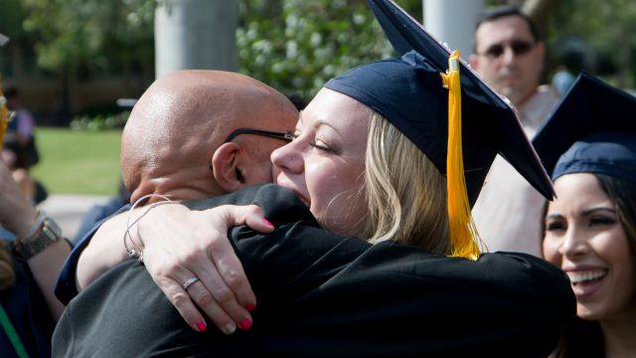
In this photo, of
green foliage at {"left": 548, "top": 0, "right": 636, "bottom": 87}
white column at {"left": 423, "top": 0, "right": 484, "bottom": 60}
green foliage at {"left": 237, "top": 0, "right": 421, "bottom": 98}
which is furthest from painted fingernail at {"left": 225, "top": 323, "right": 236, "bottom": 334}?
green foliage at {"left": 548, "top": 0, "right": 636, "bottom": 87}

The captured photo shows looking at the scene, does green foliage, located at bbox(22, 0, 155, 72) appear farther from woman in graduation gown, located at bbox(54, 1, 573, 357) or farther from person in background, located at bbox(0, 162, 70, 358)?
woman in graduation gown, located at bbox(54, 1, 573, 357)

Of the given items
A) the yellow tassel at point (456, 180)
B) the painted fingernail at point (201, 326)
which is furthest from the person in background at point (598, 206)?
the painted fingernail at point (201, 326)

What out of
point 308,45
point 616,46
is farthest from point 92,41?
point 616,46

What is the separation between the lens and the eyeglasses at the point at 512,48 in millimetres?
4773

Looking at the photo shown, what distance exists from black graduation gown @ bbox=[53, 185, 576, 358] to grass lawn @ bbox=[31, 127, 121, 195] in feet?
58.0

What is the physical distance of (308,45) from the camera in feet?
17.0

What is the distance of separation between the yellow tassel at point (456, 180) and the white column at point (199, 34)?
52.7 inches

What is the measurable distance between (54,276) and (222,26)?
1010 mm

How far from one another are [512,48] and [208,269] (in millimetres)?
3463

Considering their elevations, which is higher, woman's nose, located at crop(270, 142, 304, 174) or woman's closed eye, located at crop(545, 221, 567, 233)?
woman's nose, located at crop(270, 142, 304, 174)

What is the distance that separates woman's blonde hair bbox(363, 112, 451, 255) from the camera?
1.78m

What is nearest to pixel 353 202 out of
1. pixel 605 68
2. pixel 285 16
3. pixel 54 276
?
pixel 54 276

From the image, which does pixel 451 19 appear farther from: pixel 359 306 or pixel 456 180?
pixel 359 306

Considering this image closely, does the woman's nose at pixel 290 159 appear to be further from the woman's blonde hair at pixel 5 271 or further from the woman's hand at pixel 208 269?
the woman's blonde hair at pixel 5 271
